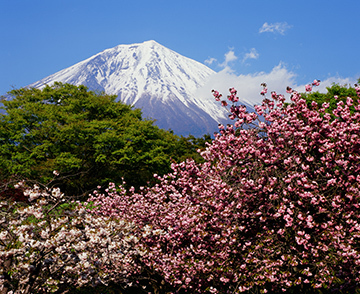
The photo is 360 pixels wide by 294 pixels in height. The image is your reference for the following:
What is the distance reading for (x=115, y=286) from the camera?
36.1 ft

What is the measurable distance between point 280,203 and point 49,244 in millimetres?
4527

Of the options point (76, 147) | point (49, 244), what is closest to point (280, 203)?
point (49, 244)

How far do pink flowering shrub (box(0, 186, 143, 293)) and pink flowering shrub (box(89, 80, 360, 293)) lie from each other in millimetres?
1144

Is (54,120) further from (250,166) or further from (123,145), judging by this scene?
(250,166)

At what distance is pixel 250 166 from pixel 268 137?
2.67 ft

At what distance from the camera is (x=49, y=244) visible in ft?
18.3

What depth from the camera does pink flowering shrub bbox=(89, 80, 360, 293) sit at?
Answer: 6.83 m

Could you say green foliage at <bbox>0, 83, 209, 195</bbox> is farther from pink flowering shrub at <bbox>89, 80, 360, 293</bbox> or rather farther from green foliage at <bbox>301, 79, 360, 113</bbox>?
pink flowering shrub at <bbox>89, 80, 360, 293</bbox>

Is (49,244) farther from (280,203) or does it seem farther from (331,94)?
(331,94)

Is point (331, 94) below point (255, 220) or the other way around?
the other way around

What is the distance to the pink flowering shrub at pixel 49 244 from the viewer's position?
5598mm

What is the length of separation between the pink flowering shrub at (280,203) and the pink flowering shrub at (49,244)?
3.75 ft

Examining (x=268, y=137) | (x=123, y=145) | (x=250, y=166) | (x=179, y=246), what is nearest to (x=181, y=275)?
(x=179, y=246)

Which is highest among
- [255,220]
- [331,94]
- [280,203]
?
[331,94]
